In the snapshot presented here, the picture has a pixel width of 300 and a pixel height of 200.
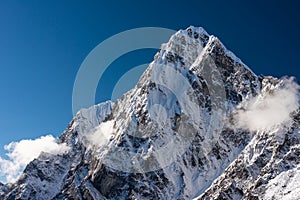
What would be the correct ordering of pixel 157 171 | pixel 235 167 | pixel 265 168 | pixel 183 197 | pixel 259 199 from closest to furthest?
pixel 259 199, pixel 265 168, pixel 235 167, pixel 183 197, pixel 157 171

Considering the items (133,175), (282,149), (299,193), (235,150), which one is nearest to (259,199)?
(299,193)

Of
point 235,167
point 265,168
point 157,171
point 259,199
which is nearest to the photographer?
point 259,199

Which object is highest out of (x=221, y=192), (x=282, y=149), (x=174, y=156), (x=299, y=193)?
(x=174, y=156)

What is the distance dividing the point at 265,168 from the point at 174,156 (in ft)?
164

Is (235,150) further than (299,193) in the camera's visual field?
Yes

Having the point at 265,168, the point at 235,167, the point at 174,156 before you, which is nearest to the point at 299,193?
the point at 265,168

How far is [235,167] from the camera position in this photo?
168500 millimetres

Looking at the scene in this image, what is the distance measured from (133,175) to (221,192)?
4781 cm

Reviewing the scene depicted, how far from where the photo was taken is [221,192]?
16138 centimetres

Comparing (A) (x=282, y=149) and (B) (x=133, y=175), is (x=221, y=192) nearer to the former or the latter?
(A) (x=282, y=149)

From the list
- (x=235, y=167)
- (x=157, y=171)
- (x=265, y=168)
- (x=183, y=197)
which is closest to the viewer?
(x=265, y=168)

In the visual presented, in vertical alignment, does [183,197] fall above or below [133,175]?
below

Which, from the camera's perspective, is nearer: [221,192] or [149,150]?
[221,192]

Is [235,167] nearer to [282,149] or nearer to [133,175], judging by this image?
[282,149]
